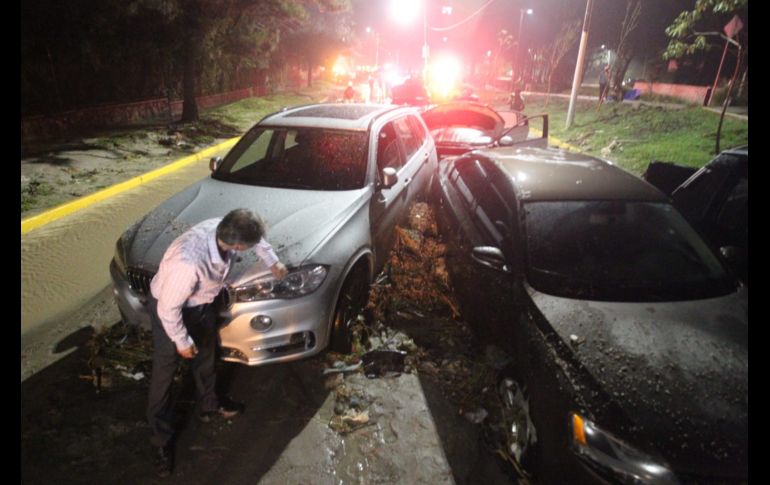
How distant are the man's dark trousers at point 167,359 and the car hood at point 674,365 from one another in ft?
7.01

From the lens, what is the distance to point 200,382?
8.84ft

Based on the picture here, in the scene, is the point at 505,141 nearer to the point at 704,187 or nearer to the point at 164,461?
the point at 704,187

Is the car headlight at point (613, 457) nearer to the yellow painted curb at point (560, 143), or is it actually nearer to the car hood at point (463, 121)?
the car hood at point (463, 121)

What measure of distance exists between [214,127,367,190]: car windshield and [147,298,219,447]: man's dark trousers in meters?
1.64

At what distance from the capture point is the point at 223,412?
281 centimetres

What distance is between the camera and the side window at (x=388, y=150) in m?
4.28

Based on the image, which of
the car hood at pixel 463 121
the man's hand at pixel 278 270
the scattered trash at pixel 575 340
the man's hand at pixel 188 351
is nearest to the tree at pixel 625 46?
the car hood at pixel 463 121

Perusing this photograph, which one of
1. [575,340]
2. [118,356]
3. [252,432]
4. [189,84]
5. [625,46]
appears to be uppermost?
[625,46]

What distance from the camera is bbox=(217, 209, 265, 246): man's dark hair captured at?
222cm

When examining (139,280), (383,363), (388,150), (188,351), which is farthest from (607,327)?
(139,280)

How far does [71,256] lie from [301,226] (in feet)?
12.7

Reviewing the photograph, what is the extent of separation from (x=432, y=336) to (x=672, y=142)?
39.1 feet

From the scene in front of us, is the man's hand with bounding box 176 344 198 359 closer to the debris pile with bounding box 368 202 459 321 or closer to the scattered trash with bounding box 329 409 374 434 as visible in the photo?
the scattered trash with bounding box 329 409 374 434
